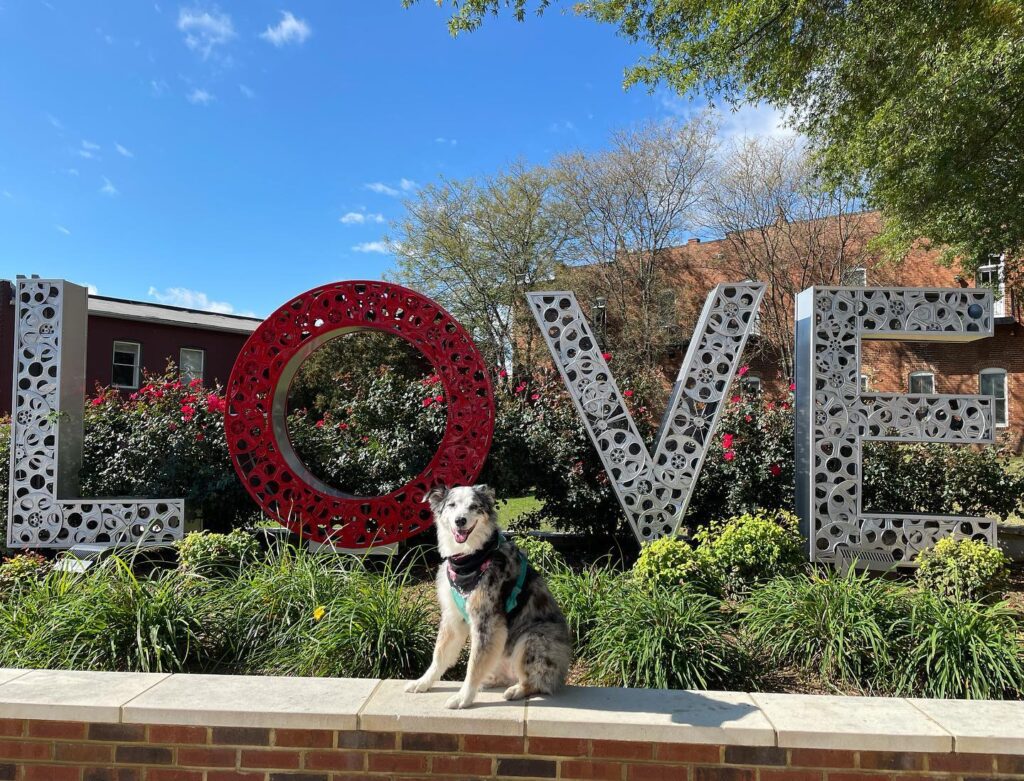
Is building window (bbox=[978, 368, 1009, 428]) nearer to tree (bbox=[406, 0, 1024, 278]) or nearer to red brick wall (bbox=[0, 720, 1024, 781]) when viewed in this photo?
tree (bbox=[406, 0, 1024, 278])

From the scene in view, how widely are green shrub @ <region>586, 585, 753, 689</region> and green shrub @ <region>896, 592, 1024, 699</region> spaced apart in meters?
0.82

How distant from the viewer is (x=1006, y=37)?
6438 millimetres

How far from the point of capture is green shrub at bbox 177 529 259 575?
5.18 metres

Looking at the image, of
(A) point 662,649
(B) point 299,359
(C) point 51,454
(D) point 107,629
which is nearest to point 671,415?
(A) point 662,649

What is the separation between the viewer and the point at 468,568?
3.12m

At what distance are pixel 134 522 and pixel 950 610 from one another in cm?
633

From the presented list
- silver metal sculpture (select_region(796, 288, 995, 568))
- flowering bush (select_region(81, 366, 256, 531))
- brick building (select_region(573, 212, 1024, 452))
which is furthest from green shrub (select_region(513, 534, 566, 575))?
brick building (select_region(573, 212, 1024, 452))

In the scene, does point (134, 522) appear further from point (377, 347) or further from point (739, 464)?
point (377, 347)

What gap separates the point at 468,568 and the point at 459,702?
1.81 feet

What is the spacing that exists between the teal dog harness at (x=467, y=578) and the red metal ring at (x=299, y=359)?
286 centimetres

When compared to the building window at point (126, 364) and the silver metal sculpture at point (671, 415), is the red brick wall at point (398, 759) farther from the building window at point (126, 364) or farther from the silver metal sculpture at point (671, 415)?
the building window at point (126, 364)

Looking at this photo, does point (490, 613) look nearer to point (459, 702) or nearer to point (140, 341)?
point (459, 702)

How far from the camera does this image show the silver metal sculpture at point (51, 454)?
6.35m

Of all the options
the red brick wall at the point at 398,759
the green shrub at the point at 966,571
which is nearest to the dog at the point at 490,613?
the red brick wall at the point at 398,759
